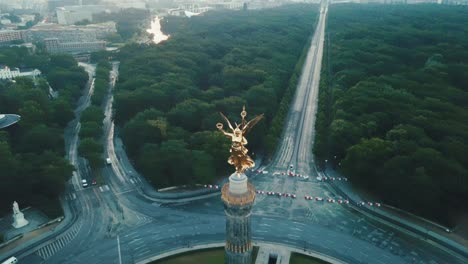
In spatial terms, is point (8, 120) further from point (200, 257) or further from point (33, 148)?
point (200, 257)

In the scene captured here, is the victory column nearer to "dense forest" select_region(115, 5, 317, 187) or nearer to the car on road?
the car on road

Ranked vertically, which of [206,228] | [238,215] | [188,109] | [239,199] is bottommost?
[206,228]

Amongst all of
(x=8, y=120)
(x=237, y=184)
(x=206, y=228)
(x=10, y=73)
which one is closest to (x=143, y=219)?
(x=206, y=228)

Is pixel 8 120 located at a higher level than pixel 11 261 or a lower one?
higher

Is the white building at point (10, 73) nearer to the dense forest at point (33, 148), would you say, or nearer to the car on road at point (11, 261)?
the dense forest at point (33, 148)

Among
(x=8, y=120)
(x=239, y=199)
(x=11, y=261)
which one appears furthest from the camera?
(x=8, y=120)

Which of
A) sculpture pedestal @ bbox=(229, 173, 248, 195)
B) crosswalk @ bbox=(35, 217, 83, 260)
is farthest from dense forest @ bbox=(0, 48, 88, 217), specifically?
sculpture pedestal @ bbox=(229, 173, 248, 195)
